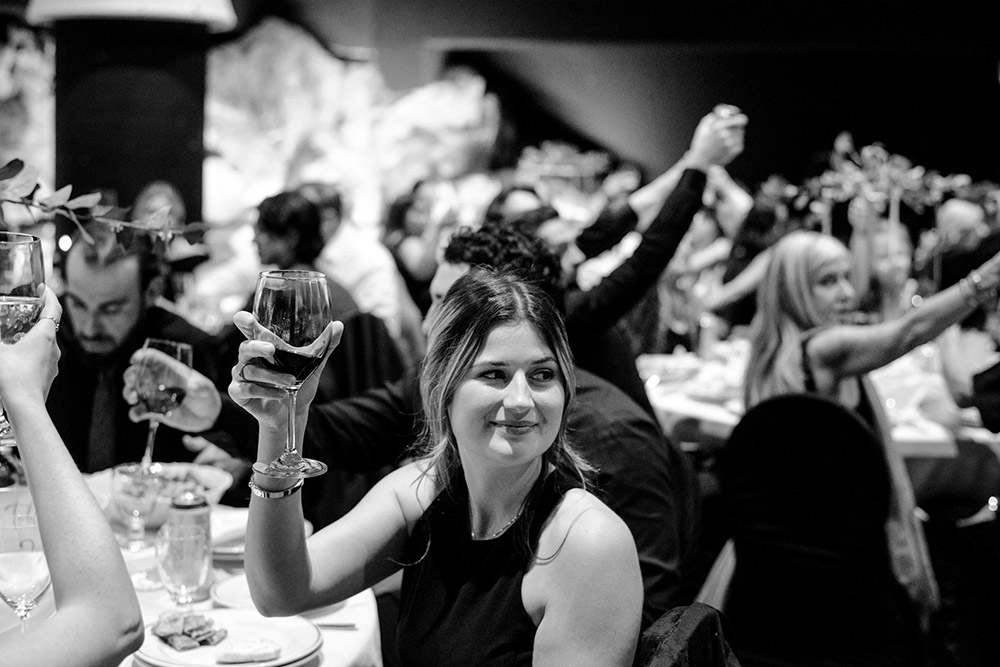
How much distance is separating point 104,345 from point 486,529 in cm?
163

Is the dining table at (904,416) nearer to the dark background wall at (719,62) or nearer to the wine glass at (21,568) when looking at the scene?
the wine glass at (21,568)

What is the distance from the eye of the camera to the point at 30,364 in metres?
1.10

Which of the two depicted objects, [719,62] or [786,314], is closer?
[786,314]

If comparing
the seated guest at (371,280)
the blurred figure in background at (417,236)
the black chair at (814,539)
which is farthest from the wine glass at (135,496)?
the blurred figure in background at (417,236)

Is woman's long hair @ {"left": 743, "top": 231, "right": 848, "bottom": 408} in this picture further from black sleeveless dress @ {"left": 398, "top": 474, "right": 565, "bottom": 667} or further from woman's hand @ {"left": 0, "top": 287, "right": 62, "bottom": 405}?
woman's hand @ {"left": 0, "top": 287, "right": 62, "bottom": 405}

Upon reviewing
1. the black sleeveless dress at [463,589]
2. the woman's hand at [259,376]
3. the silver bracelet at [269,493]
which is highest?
the woman's hand at [259,376]

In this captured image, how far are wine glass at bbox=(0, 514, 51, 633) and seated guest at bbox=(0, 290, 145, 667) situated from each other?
20.9 inches

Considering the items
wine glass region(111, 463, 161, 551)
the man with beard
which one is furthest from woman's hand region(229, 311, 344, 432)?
the man with beard

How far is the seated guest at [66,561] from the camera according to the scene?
101 centimetres

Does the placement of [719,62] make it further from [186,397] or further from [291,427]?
[291,427]

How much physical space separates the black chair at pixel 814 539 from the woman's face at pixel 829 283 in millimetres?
642

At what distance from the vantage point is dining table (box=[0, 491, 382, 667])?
5.47 feet

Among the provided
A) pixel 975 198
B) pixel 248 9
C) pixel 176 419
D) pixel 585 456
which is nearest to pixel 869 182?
pixel 975 198

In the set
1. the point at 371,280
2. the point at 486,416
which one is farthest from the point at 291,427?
the point at 371,280
